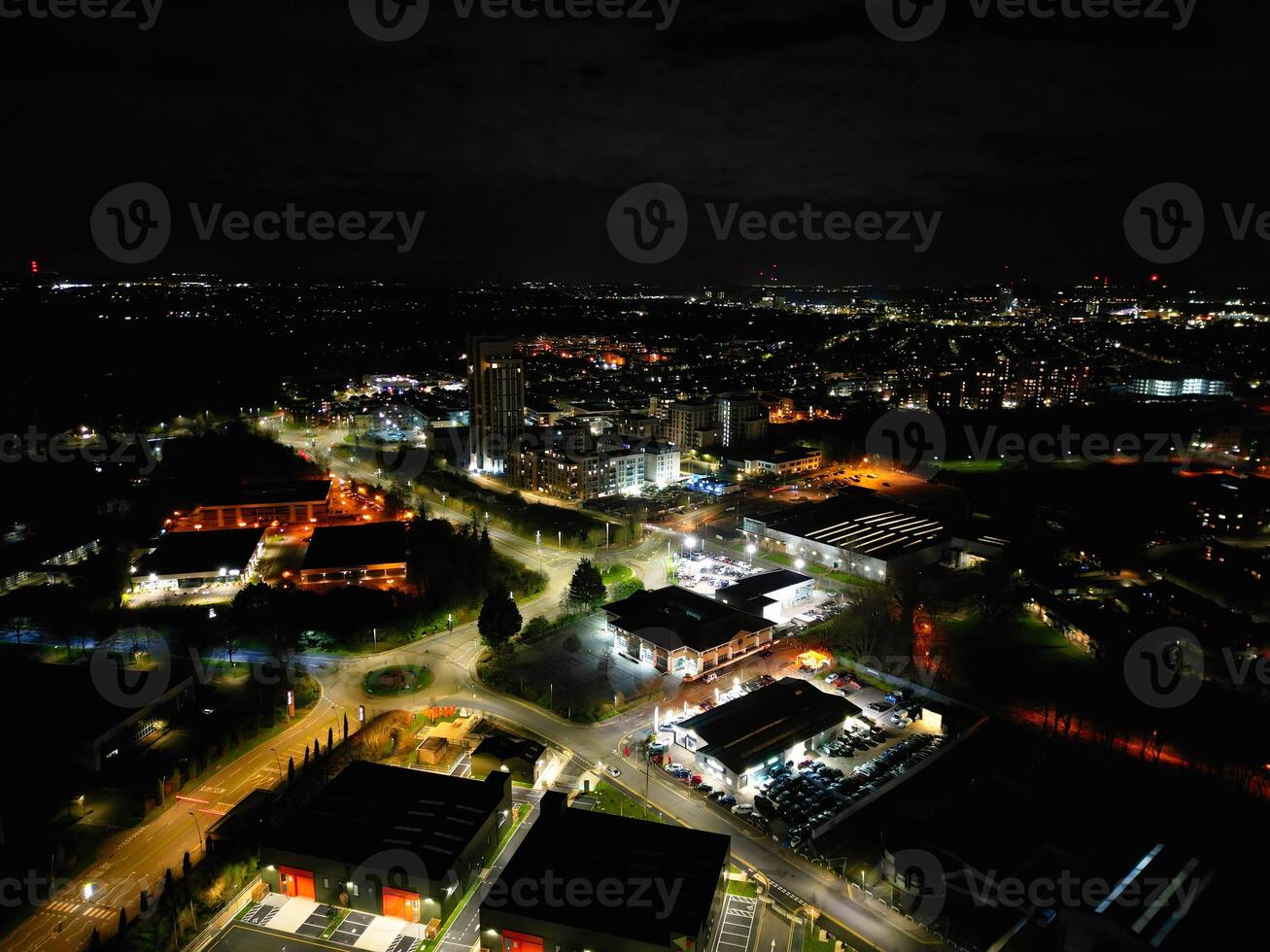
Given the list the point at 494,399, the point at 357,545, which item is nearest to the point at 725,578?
the point at 357,545

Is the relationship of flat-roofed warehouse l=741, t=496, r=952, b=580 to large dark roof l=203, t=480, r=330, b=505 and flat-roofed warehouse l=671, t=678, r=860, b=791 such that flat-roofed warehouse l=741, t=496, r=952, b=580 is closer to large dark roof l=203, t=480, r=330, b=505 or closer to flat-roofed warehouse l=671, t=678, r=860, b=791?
flat-roofed warehouse l=671, t=678, r=860, b=791

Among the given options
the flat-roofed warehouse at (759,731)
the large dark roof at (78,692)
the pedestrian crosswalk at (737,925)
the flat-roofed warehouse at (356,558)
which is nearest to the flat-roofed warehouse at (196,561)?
the flat-roofed warehouse at (356,558)

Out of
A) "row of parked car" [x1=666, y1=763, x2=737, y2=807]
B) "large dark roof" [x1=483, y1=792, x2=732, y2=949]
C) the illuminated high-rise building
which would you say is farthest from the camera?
the illuminated high-rise building

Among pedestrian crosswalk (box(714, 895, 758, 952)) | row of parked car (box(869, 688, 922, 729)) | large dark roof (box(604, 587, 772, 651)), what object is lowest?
pedestrian crosswalk (box(714, 895, 758, 952))

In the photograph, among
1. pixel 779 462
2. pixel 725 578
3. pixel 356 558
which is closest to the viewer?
pixel 356 558

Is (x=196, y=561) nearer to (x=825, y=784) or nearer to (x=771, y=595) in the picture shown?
(x=771, y=595)

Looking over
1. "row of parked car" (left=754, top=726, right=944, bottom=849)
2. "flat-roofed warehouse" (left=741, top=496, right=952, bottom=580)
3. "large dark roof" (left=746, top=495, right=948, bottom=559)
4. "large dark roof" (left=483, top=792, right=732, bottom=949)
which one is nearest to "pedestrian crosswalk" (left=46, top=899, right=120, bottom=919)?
"large dark roof" (left=483, top=792, right=732, bottom=949)

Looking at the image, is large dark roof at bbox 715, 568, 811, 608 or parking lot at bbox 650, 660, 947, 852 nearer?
parking lot at bbox 650, 660, 947, 852

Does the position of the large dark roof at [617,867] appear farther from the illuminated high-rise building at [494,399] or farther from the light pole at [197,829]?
the illuminated high-rise building at [494,399]
